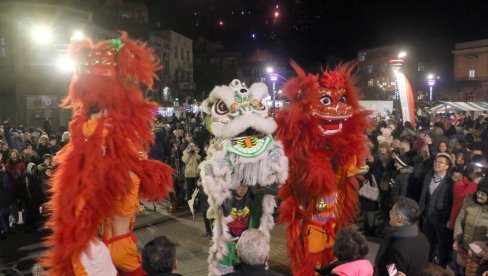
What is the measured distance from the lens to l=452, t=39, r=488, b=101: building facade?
1745 inches

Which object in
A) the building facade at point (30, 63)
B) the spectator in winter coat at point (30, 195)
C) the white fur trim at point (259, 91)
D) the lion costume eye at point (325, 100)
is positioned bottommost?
the spectator in winter coat at point (30, 195)

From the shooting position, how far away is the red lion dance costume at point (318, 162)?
4953 mm

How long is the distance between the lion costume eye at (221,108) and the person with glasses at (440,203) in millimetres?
2935

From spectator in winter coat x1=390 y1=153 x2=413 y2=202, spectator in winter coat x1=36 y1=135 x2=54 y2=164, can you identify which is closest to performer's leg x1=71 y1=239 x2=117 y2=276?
spectator in winter coat x1=390 y1=153 x2=413 y2=202

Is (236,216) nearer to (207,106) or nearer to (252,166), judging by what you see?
(252,166)

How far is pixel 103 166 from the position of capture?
3.75 metres

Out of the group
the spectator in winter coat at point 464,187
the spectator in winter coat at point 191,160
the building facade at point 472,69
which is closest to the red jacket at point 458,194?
the spectator in winter coat at point 464,187

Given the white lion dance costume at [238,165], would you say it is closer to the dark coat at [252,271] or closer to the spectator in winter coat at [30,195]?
the dark coat at [252,271]

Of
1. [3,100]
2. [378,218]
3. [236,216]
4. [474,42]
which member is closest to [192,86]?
[3,100]

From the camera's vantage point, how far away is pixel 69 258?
11.9ft

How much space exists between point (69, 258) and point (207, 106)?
6.99 feet

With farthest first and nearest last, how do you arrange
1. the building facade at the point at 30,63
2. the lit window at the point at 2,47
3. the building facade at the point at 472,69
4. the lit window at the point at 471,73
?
the lit window at the point at 471,73
the building facade at the point at 472,69
the lit window at the point at 2,47
the building facade at the point at 30,63

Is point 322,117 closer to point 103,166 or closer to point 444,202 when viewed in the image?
point 444,202

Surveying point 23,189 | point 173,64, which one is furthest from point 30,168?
point 173,64
